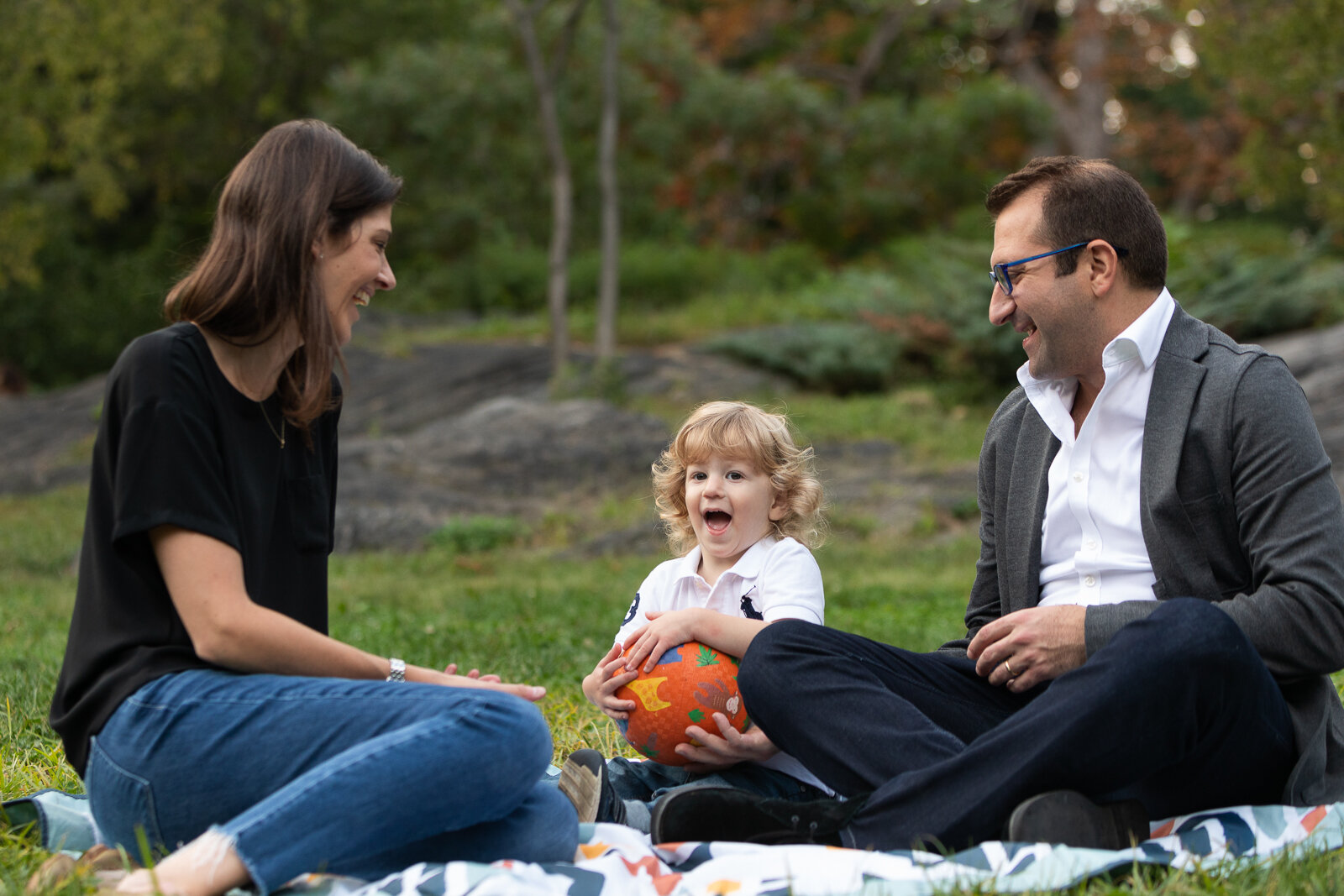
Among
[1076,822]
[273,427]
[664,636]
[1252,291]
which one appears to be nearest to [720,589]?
[664,636]

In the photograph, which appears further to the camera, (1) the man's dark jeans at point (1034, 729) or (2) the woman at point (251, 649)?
(1) the man's dark jeans at point (1034, 729)

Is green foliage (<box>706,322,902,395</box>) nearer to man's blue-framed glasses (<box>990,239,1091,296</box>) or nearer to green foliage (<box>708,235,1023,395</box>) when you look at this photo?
green foliage (<box>708,235,1023,395</box>)

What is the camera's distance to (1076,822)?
2.90 m

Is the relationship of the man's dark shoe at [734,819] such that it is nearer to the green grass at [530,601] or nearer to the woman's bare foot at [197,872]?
the green grass at [530,601]

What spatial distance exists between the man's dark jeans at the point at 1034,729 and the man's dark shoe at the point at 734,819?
0.10m

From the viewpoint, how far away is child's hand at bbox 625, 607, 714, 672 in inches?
143

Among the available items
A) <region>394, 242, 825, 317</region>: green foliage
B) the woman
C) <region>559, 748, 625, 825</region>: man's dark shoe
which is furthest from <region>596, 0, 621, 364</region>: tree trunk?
the woman

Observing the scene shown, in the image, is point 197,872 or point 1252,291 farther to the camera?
point 1252,291

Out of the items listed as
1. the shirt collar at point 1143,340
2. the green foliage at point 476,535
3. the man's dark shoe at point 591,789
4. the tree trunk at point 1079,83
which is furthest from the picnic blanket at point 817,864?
the tree trunk at point 1079,83

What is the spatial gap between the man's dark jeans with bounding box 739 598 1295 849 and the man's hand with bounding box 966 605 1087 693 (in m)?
0.20

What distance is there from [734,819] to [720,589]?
0.93m

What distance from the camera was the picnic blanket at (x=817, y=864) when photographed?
9.00ft

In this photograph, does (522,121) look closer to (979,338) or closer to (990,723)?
(979,338)

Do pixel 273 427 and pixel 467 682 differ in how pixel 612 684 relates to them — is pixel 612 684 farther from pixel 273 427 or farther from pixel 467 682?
pixel 273 427
